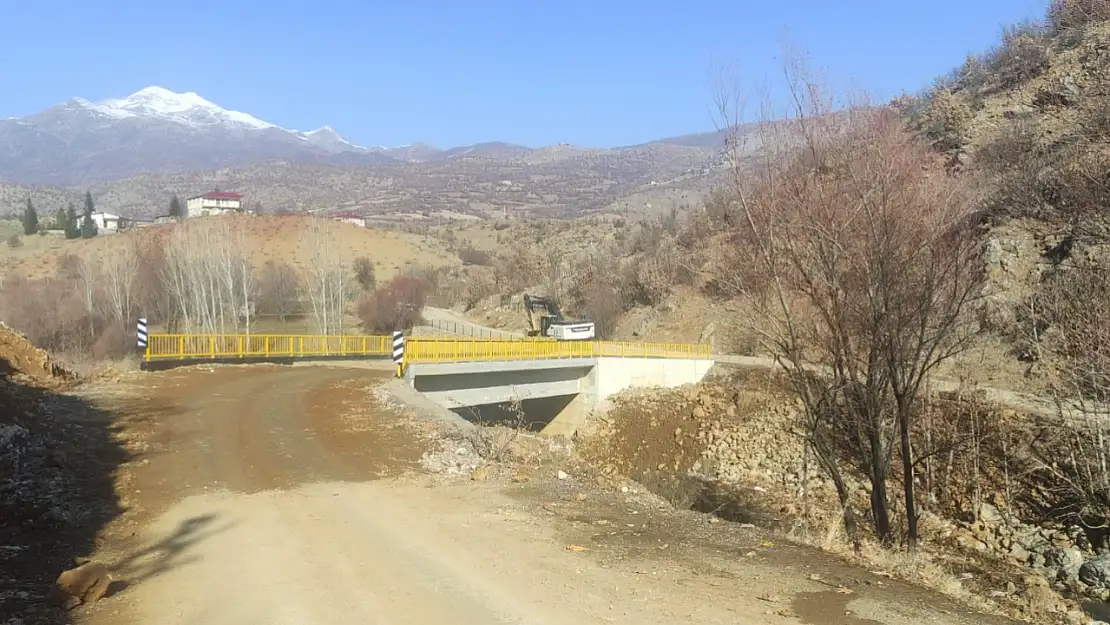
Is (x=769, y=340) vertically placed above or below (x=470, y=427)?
above

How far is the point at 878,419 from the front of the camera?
1118 centimetres

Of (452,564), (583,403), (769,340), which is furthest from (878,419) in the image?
(583,403)

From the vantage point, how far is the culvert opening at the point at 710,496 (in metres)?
18.9

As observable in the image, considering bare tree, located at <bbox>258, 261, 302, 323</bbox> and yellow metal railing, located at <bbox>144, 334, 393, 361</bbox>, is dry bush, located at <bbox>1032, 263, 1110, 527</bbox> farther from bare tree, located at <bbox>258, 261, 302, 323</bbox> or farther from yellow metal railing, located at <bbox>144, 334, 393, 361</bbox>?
bare tree, located at <bbox>258, 261, 302, 323</bbox>

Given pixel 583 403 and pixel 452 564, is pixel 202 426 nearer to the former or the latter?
pixel 452 564

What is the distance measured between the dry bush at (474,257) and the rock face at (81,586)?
98809mm

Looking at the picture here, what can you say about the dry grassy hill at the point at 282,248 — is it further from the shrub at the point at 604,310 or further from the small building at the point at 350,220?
the shrub at the point at 604,310

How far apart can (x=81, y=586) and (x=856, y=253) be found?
10038 mm

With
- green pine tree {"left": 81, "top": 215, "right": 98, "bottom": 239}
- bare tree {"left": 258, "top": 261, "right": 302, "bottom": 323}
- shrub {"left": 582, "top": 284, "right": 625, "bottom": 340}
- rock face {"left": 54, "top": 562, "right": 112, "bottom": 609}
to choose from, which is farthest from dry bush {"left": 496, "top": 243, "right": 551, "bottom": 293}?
rock face {"left": 54, "top": 562, "right": 112, "bottom": 609}

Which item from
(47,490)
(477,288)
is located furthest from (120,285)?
(47,490)

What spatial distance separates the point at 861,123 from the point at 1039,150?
32587 millimetres

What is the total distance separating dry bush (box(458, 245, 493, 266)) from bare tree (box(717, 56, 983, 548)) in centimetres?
9485

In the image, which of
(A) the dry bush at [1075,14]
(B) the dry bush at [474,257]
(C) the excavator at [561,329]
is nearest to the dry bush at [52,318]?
(C) the excavator at [561,329]

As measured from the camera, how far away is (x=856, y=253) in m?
10.7
